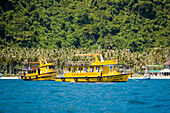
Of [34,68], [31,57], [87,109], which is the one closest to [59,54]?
[31,57]

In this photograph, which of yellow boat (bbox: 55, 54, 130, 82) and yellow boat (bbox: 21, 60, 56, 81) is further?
yellow boat (bbox: 21, 60, 56, 81)

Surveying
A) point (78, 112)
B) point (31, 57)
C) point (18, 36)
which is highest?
point (18, 36)

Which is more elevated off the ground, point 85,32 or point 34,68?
point 85,32

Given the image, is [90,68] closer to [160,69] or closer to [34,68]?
[34,68]

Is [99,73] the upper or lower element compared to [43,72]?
lower

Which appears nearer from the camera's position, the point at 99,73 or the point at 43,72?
the point at 99,73

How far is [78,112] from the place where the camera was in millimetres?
33500

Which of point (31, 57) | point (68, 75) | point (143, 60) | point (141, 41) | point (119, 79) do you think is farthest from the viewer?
point (141, 41)

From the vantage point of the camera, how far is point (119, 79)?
72.0 metres

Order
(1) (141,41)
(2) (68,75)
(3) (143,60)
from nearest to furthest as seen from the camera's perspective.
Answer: (2) (68,75), (3) (143,60), (1) (141,41)

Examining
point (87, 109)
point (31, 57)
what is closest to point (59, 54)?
point (31, 57)

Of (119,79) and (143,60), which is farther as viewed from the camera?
(143,60)

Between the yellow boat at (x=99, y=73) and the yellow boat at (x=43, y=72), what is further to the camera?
the yellow boat at (x=43, y=72)

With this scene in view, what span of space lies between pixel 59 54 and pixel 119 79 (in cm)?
7436
